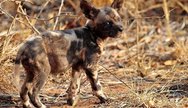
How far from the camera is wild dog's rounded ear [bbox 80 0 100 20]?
6.08 m

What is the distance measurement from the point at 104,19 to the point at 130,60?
2721 millimetres

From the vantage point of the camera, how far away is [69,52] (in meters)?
5.85

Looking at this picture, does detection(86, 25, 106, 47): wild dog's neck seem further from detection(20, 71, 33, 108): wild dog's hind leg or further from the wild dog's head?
detection(20, 71, 33, 108): wild dog's hind leg

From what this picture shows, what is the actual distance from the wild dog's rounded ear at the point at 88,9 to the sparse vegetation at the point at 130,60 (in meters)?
0.44

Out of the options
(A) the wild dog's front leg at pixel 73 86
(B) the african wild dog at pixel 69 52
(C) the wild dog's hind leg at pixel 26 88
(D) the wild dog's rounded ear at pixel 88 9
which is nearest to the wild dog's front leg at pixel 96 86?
(B) the african wild dog at pixel 69 52

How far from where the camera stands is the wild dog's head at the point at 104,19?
603 centimetres

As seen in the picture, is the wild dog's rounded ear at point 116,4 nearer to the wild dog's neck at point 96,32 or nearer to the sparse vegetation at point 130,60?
the wild dog's neck at point 96,32

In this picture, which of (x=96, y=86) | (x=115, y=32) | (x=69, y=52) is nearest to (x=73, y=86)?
(x=96, y=86)

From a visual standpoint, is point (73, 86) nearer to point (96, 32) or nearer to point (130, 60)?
point (96, 32)

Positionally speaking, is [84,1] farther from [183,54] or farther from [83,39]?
[183,54]

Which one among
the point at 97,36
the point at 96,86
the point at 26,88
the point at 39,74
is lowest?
the point at 96,86

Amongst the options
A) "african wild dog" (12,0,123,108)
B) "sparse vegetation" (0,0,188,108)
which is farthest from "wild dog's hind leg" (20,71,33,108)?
"sparse vegetation" (0,0,188,108)

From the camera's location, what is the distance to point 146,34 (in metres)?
10.6

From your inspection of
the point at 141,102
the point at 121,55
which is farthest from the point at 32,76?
the point at 121,55
